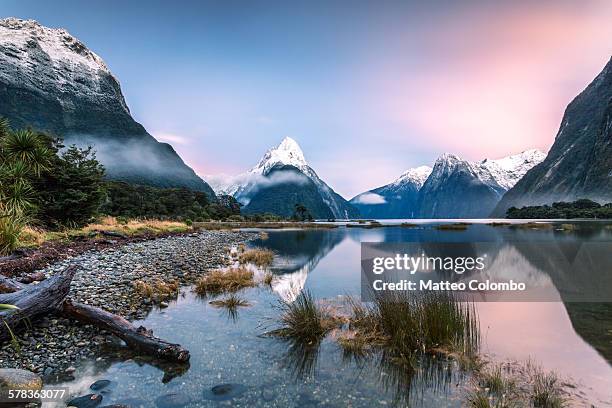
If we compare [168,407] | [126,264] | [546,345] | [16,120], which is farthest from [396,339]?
[16,120]

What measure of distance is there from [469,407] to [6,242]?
17.1 m

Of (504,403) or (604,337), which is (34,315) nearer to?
(504,403)

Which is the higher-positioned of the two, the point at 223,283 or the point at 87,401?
the point at 223,283

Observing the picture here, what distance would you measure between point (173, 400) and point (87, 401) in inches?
54.8

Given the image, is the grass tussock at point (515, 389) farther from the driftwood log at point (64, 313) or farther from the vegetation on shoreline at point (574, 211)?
the vegetation on shoreline at point (574, 211)

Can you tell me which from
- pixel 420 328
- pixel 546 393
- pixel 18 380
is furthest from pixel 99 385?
pixel 546 393

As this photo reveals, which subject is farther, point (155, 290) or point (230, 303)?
point (155, 290)

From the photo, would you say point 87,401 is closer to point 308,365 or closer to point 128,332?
point 128,332

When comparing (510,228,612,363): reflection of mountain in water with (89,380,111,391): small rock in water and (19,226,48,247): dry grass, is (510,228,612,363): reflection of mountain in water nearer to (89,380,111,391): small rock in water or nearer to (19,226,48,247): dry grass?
(89,380,111,391): small rock in water

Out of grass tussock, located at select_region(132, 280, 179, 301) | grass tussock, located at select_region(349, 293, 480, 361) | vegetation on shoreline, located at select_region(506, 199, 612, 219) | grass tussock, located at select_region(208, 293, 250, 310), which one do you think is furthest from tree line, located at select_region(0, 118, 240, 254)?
vegetation on shoreline, located at select_region(506, 199, 612, 219)

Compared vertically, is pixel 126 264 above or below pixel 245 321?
above

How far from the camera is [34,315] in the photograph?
792cm

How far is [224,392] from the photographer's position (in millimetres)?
6254

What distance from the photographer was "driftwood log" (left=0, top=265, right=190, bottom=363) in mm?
7387
